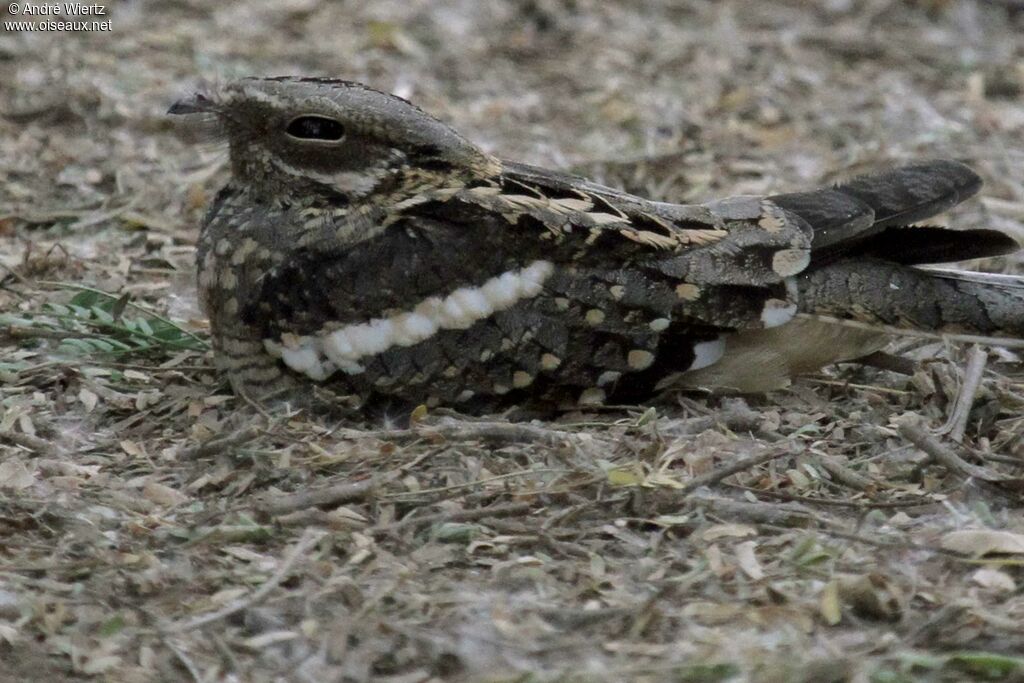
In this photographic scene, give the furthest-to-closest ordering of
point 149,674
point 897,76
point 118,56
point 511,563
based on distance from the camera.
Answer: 1. point 897,76
2. point 118,56
3. point 511,563
4. point 149,674

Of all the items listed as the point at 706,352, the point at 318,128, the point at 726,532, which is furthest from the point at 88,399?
the point at 726,532

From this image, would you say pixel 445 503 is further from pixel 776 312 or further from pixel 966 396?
pixel 966 396

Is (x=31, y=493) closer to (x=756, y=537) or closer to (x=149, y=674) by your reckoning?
(x=149, y=674)

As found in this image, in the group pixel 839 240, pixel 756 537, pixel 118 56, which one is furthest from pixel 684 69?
pixel 756 537

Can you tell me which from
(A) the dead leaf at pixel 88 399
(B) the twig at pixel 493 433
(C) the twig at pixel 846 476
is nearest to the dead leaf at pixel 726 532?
(C) the twig at pixel 846 476

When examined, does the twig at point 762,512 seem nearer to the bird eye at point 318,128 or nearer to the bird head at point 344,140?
the bird head at point 344,140

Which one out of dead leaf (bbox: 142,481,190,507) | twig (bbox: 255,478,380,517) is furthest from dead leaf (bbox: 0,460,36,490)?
twig (bbox: 255,478,380,517)

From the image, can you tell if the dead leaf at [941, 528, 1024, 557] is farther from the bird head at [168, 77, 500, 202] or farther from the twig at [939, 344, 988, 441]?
the bird head at [168, 77, 500, 202]
